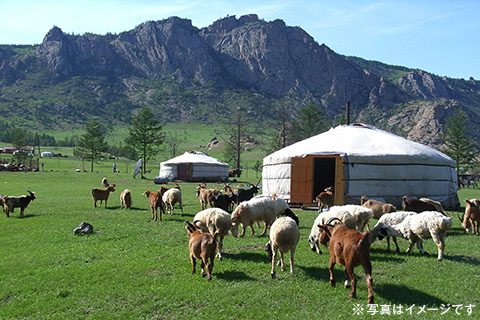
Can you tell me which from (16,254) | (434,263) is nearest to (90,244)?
(16,254)

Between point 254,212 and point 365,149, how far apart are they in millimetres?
9317

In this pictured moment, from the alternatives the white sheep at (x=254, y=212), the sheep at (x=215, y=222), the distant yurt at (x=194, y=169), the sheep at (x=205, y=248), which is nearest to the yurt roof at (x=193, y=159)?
the distant yurt at (x=194, y=169)

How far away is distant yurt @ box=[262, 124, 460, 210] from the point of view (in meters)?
16.7

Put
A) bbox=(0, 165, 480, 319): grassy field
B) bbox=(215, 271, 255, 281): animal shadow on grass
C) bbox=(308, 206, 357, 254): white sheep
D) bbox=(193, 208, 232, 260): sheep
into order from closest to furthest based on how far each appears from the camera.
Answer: bbox=(0, 165, 480, 319): grassy field < bbox=(215, 271, 255, 281): animal shadow on grass < bbox=(193, 208, 232, 260): sheep < bbox=(308, 206, 357, 254): white sheep

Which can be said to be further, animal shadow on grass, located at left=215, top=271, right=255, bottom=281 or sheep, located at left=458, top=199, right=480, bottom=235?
sheep, located at left=458, top=199, right=480, bottom=235

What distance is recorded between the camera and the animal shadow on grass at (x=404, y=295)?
538 cm

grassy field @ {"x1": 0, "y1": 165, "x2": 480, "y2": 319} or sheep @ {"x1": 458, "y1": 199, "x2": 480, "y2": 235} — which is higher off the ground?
sheep @ {"x1": 458, "y1": 199, "x2": 480, "y2": 235}

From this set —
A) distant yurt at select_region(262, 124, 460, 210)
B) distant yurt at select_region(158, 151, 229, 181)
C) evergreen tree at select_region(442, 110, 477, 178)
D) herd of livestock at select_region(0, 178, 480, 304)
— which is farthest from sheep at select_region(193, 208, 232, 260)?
evergreen tree at select_region(442, 110, 477, 178)

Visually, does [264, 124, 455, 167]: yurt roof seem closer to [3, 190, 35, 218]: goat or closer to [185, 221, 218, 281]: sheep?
[185, 221, 218, 281]: sheep

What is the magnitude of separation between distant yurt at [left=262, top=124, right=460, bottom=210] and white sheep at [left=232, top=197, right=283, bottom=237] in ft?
23.2

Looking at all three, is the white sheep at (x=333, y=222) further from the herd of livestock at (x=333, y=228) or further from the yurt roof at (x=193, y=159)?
the yurt roof at (x=193, y=159)

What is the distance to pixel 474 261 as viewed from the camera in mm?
7531

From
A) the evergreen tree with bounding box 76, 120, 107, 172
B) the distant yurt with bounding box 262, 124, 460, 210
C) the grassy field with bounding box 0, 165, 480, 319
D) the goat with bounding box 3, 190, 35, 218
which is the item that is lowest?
the grassy field with bounding box 0, 165, 480, 319

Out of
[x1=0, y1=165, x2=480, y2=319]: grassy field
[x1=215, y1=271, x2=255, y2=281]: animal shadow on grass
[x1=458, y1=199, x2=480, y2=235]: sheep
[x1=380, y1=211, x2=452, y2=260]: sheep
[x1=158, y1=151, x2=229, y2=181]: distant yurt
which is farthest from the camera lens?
[x1=158, y1=151, x2=229, y2=181]: distant yurt
